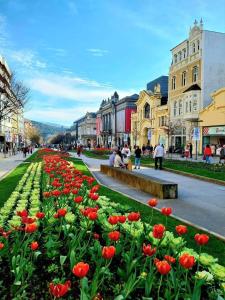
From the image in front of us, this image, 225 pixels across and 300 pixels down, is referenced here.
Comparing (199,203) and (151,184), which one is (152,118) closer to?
(151,184)

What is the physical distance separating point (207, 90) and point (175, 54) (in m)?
11.6

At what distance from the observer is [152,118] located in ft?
230

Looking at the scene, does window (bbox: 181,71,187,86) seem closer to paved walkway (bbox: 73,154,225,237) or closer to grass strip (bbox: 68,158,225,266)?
paved walkway (bbox: 73,154,225,237)

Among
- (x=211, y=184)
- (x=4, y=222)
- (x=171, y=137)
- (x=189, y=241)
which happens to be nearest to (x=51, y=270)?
(x=4, y=222)

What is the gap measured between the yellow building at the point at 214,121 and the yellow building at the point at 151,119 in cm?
1163

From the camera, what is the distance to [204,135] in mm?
48969

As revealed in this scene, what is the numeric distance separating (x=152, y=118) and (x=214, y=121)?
2482 cm

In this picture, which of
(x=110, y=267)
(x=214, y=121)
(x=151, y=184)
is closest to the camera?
(x=110, y=267)

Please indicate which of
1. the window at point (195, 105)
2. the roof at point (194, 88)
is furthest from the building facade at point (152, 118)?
the roof at point (194, 88)

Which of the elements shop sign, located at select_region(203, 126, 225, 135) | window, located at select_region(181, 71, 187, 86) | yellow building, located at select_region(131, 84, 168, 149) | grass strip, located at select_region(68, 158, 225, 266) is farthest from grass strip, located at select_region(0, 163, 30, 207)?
yellow building, located at select_region(131, 84, 168, 149)

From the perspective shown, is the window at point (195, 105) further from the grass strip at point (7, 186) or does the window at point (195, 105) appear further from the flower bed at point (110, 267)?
the flower bed at point (110, 267)

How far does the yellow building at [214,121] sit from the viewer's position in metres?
44.7

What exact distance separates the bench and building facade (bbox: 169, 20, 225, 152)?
3554 centimetres

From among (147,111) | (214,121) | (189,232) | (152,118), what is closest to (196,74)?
(214,121)
